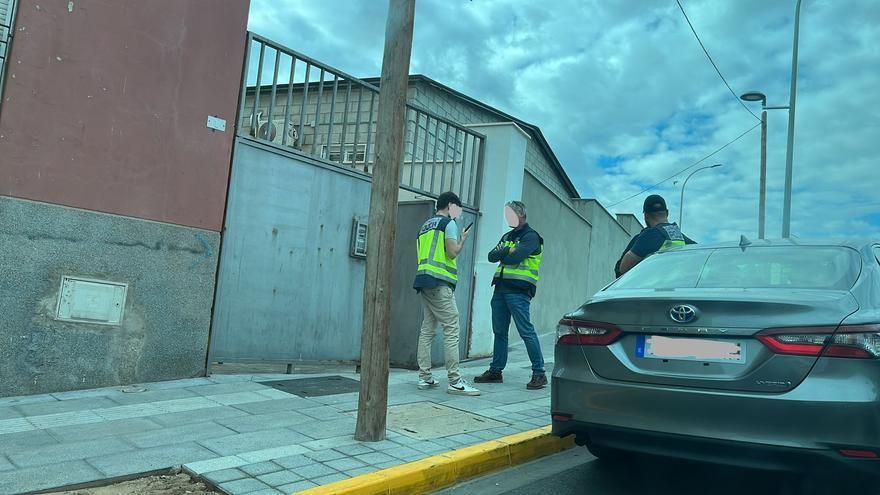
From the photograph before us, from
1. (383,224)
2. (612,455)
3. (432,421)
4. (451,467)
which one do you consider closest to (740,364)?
(612,455)

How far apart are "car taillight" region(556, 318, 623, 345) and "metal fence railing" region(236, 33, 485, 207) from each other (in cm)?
217

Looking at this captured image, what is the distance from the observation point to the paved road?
3805mm

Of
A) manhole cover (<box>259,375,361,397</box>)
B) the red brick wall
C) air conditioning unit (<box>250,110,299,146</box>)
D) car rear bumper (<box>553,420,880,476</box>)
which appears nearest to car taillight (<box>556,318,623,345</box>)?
car rear bumper (<box>553,420,880,476</box>)

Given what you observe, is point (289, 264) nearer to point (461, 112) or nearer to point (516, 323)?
point (516, 323)

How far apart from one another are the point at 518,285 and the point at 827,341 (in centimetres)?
350

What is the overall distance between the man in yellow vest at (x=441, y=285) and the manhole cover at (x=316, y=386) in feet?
2.38

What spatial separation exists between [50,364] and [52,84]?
214 cm

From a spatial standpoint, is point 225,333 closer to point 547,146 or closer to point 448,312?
point 448,312

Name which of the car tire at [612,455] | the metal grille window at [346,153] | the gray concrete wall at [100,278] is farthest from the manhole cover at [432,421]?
the metal grille window at [346,153]

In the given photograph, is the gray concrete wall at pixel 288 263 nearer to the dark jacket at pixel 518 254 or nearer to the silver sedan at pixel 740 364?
the dark jacket at pixel 518 254

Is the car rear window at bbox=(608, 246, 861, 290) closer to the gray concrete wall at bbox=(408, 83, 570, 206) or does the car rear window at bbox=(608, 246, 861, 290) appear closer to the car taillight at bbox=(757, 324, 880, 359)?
the car taillight at bbox=(757, 324, 880, 359)

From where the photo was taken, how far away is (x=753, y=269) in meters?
3.78

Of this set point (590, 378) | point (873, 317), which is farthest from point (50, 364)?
point (873, 317)

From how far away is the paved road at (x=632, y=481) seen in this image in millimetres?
3805
